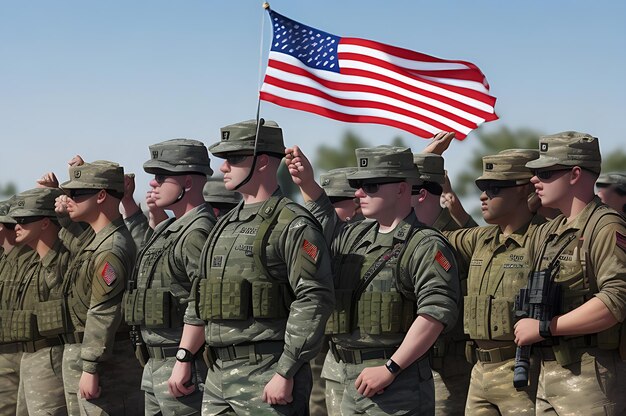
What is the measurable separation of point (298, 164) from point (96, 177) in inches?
108

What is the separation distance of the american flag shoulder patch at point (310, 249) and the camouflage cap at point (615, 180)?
5.02 m

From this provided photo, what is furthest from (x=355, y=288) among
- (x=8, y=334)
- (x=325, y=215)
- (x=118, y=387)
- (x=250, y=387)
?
(x=8, y=334)

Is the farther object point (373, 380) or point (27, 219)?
A: point (27, 219)

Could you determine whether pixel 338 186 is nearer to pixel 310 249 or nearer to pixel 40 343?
pixel 40 343

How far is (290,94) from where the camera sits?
11859 mm

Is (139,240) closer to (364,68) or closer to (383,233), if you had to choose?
(364,68)

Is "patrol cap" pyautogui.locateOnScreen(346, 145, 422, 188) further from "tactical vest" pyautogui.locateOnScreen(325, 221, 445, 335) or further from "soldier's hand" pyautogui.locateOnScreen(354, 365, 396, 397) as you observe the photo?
"soldier's hand" pyautogui.locateOnScreen(354, 365, 396, 397)

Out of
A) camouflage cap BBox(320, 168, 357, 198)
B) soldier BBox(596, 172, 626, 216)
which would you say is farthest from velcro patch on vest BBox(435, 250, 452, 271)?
camouflage cap BBox(320, 168, 357, 198)

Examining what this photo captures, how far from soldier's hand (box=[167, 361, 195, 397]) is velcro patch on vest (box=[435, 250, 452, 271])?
2.23 meters

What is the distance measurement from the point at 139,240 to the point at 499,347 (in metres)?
4.58

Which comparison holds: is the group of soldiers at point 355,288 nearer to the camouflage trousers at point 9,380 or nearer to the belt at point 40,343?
the belt at point 40,343

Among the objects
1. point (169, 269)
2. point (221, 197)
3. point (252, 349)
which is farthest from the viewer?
point (221, 197)

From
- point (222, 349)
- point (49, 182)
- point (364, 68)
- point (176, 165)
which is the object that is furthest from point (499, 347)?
point (49, 182)

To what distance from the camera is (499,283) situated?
10242 mm
